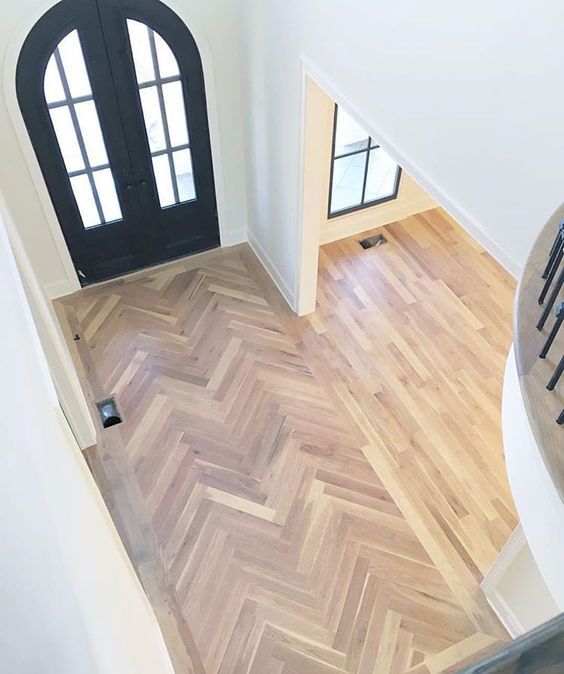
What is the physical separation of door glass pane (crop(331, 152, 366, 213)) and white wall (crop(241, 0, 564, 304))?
171 cm

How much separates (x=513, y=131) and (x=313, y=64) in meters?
1.76

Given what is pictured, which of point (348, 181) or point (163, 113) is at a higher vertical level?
point (163, 113)

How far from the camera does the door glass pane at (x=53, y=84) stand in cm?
448

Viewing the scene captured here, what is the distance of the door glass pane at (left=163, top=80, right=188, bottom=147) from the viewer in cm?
499

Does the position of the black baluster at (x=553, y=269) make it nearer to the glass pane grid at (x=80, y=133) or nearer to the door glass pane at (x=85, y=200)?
the glass pane grid at (x=80, y=133)

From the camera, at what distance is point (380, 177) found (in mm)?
6125

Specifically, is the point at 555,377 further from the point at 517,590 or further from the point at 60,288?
the point at 60,288

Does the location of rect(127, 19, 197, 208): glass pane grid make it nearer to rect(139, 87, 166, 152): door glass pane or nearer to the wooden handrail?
rect(139, 87, 166, 152): door glass pane

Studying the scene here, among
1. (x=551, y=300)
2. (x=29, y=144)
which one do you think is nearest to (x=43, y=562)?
(x=551, y=300)

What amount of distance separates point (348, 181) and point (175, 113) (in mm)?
1746

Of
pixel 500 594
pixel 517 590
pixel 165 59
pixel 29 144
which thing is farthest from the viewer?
pixel 165 59

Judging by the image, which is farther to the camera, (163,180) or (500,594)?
(163,180)

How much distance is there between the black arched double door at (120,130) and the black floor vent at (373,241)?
1428 millimetres

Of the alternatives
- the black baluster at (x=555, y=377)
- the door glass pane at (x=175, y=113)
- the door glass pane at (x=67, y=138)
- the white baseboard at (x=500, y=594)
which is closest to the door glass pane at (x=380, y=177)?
the door glass pane at (x=175, y=113)
